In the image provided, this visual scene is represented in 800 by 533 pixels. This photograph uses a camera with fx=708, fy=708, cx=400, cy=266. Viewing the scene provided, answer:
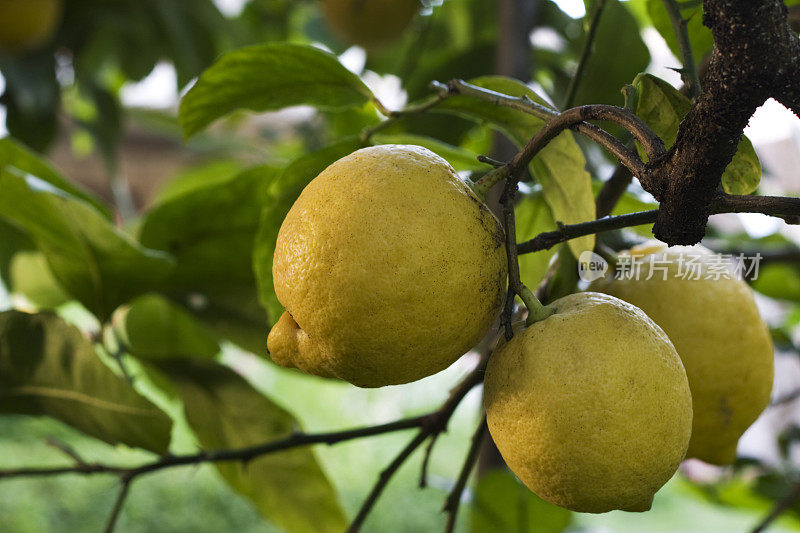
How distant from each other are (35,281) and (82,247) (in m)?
0.32

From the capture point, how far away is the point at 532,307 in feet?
1.02

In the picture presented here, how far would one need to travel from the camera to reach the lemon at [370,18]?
107 centimetres

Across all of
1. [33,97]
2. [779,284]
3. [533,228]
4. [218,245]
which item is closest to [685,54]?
[533,228]

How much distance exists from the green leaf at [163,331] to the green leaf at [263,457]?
0.36 ft

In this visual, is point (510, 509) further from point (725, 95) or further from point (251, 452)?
point (725, 95)

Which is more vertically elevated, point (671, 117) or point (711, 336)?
point (671, 117)

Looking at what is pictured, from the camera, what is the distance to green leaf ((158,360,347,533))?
651 millimetres

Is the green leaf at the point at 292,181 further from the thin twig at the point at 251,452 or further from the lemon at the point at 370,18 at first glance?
the lemon at the point at 370,18

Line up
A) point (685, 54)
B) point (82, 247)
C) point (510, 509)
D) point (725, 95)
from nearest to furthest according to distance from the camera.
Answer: point (725, 95) → point (685, 54) → point (82, 247) → point (510, 509)

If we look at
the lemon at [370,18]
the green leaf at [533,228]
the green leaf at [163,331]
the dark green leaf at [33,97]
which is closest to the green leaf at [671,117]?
the green leaf at [533,228]

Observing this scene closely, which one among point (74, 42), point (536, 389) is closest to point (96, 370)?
point (536, 389)

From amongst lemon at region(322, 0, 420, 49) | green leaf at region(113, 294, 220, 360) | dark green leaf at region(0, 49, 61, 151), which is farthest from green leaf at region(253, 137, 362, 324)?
dark green leaf at region(0, 49, 61, 151)

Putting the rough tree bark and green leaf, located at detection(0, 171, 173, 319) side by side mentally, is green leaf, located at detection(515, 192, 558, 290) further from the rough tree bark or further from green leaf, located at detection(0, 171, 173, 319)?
green leaf, located at detection(0, 171, 173, 319)

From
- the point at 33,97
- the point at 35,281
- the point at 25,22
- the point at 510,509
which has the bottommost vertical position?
the point at 510,509
